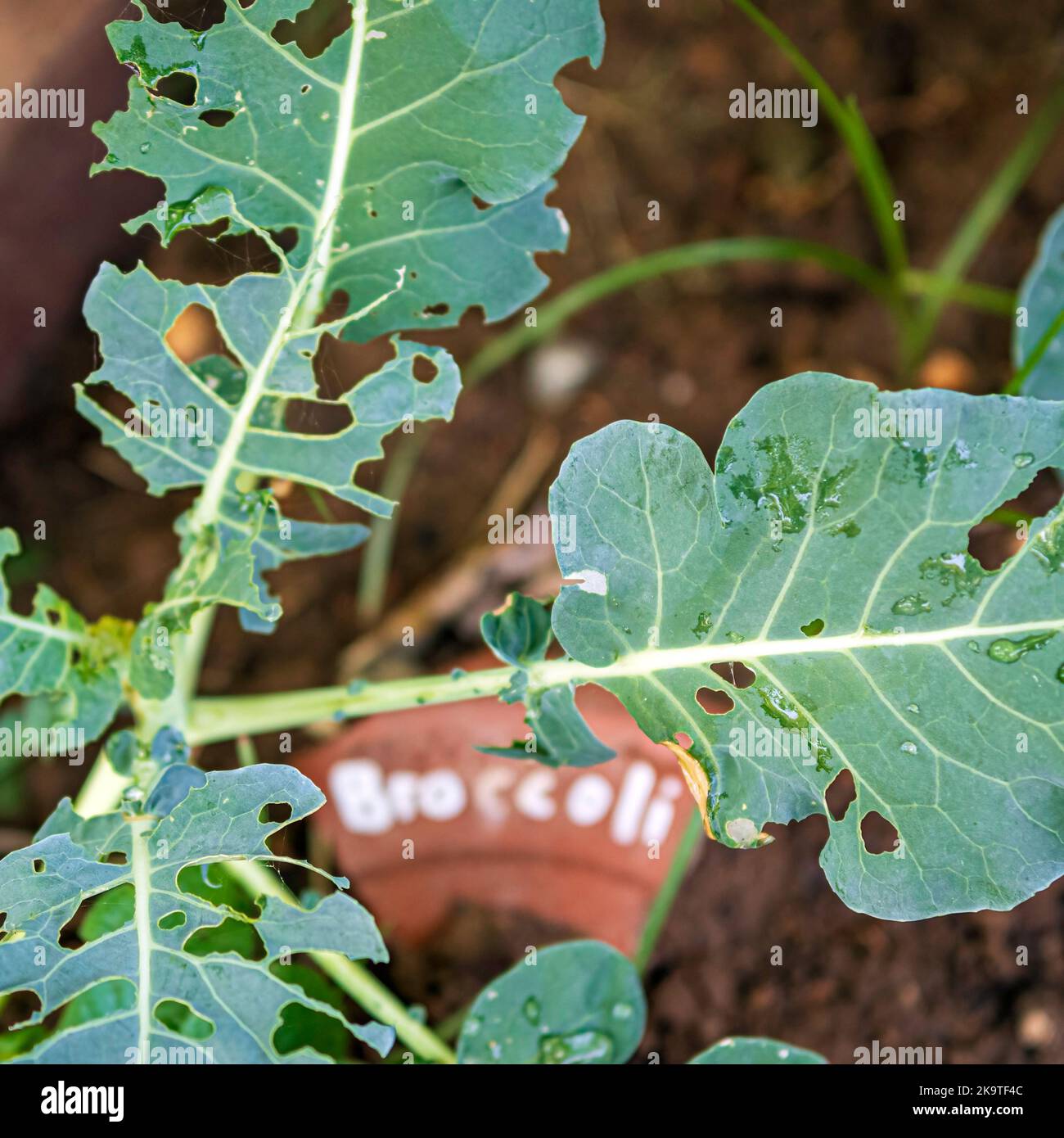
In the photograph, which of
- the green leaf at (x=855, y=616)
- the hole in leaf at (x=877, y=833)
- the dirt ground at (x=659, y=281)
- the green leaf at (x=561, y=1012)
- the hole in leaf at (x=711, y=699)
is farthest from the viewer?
the dirt ground at (x=659, y=281)

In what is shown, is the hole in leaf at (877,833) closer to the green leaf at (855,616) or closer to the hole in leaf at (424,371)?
the green leaf at (855,616)

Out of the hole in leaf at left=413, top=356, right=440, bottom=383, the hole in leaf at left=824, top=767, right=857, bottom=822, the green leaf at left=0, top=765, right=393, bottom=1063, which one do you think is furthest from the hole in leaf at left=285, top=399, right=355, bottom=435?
the hole in leaf at left=824, top=767, right=857, bottom=822

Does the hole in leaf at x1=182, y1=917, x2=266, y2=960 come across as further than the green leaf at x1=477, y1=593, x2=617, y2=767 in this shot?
Yes

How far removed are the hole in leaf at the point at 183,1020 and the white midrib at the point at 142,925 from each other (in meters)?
0.09

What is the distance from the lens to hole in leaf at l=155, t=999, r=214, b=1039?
0.95 metres

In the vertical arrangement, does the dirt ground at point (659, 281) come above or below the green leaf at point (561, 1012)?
above

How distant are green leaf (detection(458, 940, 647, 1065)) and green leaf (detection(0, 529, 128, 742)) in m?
0.47

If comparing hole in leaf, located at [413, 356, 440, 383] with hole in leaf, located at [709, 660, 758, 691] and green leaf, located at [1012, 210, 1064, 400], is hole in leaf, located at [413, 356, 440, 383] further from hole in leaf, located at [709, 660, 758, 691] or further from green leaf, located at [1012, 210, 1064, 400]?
green leaf, located at [1012, 210, 1064, 400]

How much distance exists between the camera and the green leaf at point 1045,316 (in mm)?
1039

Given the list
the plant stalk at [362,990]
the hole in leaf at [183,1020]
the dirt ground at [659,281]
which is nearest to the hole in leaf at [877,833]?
the dirt ground at [659,281]

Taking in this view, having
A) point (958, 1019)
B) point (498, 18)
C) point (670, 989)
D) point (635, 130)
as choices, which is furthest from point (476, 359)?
point (958, 1019)

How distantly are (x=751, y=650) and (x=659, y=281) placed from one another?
2.94 ft

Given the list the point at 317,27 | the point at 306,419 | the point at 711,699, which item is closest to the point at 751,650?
the point at 711,699

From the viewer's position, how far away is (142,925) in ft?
2.74
